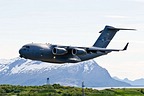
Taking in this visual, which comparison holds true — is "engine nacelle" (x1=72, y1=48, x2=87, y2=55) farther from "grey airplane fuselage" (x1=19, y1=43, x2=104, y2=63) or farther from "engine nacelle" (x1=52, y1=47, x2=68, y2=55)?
"engine nacelle" (x1=52, y1=47, x2=68, y2=55)

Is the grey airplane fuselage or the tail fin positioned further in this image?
the tail fin

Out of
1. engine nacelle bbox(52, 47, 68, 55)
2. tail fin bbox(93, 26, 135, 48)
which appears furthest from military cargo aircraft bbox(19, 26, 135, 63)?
tail fin bbox(93, 26, 135, 48)

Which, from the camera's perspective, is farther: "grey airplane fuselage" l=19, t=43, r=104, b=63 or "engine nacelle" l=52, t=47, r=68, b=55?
"engine nacelle" l=52, t=47, r=68, b=55

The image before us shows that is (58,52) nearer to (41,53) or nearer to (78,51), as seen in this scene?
(41,53)

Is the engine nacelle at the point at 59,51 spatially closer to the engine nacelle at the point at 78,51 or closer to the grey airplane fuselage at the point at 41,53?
the grey airplane fuselage at the point at 41,53

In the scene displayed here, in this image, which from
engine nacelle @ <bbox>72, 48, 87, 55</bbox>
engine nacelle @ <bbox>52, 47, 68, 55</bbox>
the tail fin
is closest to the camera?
engine nacelle @ <bbox>52, 47, 68, 55</bbox>

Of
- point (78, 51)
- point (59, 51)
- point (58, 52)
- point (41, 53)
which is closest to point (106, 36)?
point (78, 51)

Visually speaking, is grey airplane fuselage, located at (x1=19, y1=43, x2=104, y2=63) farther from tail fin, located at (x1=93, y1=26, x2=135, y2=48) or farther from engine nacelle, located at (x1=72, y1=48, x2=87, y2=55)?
tail fin, located at (x1=93, y1=26, x2=135, y2=48)

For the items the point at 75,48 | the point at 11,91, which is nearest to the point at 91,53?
the point at 75,48

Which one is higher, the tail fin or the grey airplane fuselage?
the tail fin

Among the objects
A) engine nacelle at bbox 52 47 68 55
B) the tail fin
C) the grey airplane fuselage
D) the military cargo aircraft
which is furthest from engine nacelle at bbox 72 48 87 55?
the tail fin

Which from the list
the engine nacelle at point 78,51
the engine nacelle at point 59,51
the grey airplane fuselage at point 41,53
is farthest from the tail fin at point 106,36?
the engine nacelle at point 59,51

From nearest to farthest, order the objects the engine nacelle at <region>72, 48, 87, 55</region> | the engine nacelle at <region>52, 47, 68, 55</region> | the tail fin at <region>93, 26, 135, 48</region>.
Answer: the engine nacelle at <region>52, 47, 68, 55</region>, the engine nacelle at <region>72, 48, 87, 55</region>, the tail fin at <region>93, 26, 135, 48</region>

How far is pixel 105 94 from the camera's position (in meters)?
178
